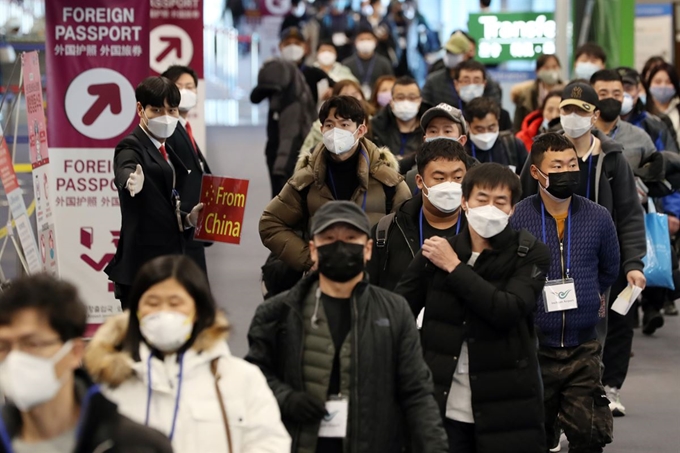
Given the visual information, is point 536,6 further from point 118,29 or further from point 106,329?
point 106,329

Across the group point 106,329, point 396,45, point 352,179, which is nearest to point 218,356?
point 106,329

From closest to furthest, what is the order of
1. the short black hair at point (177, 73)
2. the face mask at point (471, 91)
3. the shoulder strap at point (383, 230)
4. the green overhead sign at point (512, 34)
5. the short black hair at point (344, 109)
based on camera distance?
the shoulder strap at point (383, 230)
the short black hair at point (344, 109)
the short black hair at point (177, 73)
the face mask at point (471, 91)
the green overhead sign at point (512, 34)

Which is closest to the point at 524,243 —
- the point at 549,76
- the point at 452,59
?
the point at 452,59

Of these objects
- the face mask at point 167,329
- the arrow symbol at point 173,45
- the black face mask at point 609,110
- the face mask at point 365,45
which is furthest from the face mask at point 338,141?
the face mask at point 365,45

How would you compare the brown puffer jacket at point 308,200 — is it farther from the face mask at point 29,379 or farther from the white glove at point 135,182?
the face mask at point 29,379

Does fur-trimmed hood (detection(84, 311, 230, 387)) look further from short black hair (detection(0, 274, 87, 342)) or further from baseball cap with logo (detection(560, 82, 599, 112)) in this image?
baseball cap with logo (detection(560, 82, 599, 112))

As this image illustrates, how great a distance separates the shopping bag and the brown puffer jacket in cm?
274

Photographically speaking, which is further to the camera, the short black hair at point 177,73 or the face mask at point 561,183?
the short black hair at point 177,73

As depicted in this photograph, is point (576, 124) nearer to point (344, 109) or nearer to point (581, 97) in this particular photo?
point (581, 97)

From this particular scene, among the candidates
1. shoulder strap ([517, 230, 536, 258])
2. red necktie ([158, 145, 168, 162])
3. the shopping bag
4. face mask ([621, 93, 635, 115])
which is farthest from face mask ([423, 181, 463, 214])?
face mask ([621, 93, 635, 115])

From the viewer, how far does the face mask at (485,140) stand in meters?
9.02

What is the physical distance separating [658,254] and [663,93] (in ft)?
10.6

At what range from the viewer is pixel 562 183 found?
6.69 m

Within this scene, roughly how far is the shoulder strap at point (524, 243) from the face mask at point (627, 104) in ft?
15.8
